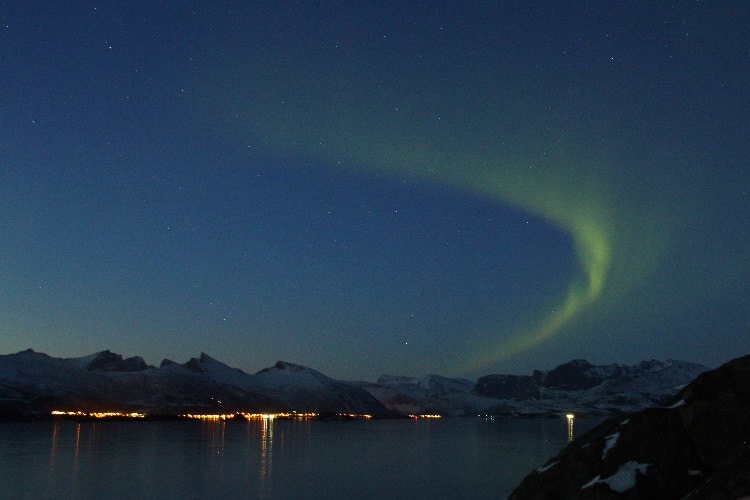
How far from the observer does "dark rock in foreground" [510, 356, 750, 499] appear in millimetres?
24641

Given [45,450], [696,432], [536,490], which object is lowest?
[45,450]

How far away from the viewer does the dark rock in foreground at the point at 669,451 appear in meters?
24.6

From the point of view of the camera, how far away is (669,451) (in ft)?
85.1

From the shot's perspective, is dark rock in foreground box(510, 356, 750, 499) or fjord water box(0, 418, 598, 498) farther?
fjord water box(0, 418, 598, 498)

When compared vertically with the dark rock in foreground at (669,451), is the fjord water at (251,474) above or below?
below

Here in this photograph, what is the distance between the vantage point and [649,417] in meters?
28.0

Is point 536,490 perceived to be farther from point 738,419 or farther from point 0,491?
point 0,491

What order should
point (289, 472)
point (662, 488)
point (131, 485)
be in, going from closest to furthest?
point (662, 488), point (131, 485), point (289, 472)

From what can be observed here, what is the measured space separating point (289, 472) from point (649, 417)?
6527 centimetres

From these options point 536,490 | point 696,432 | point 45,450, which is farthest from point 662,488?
point 45,450

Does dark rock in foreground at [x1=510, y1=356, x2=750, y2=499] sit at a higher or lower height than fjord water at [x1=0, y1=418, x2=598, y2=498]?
higher

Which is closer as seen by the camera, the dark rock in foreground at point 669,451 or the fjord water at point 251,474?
the dark rock in foreground at point 669,451

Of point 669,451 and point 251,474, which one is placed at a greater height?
point 669,451

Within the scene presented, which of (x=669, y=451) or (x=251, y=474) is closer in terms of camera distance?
(x=669, y=451)
